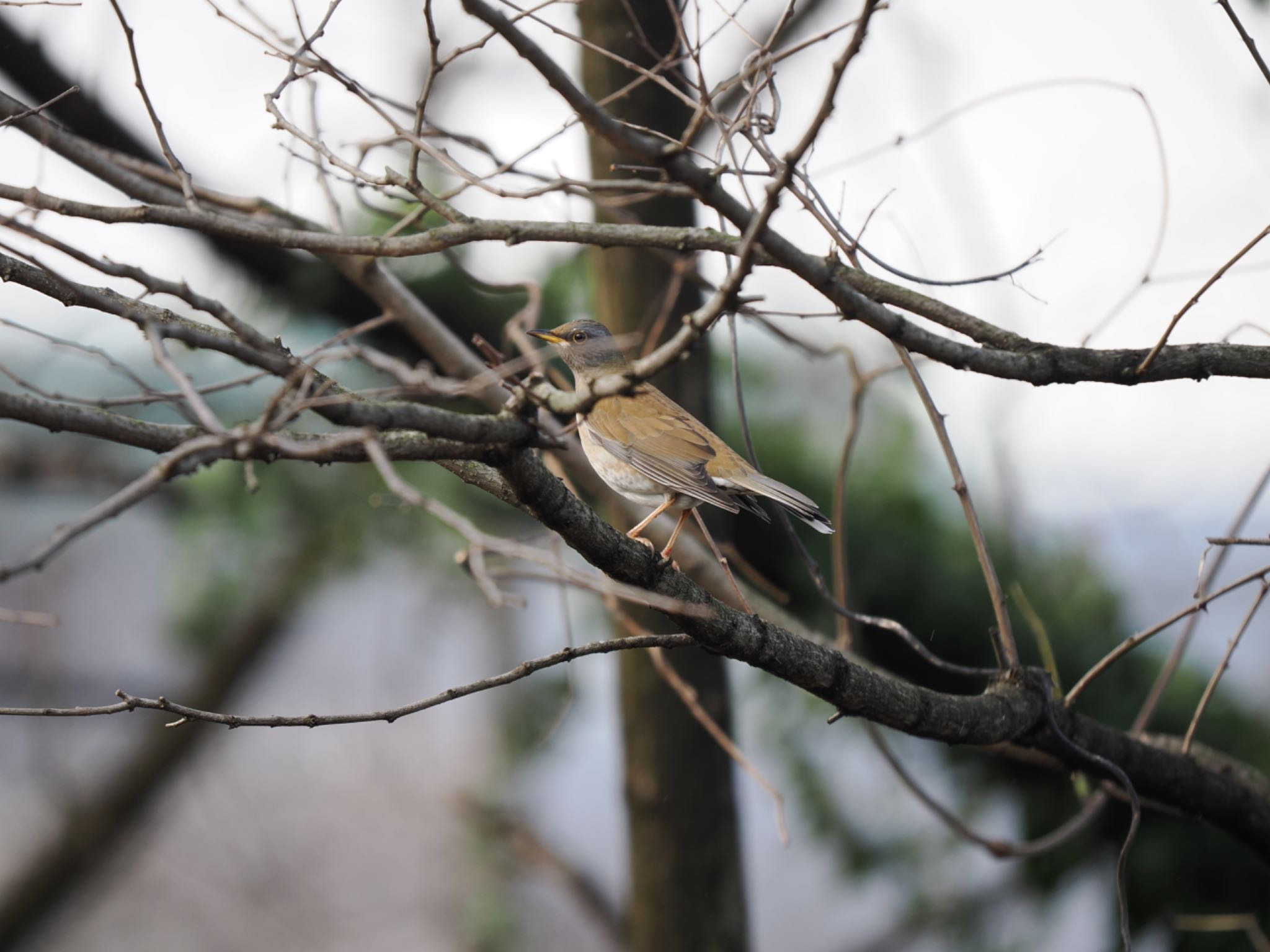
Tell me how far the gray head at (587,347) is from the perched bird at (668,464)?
12cm

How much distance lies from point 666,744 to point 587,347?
1372 mm

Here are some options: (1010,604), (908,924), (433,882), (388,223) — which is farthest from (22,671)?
(1010,604)

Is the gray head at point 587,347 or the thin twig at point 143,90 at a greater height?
the gray head at point 587,347

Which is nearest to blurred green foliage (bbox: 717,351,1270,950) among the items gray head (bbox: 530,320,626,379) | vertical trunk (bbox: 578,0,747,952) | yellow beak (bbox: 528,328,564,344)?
vertical trunk (bbox: 578,0,747,952)

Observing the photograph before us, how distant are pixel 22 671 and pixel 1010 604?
5.79 meters

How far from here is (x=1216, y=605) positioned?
14.5 ft

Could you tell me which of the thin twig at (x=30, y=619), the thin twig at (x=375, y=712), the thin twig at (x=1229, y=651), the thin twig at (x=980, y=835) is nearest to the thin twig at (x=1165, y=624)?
the thin twig at (x=1229, y=651)

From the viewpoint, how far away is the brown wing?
2.02 metres

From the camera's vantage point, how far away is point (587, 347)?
8.79ft

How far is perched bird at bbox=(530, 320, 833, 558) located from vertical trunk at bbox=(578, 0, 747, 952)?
73 cm

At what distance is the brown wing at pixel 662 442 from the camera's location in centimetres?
202

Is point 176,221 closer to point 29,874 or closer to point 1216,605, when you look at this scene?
point 1216,605

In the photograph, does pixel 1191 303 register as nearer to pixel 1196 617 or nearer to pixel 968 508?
pixel 968 508

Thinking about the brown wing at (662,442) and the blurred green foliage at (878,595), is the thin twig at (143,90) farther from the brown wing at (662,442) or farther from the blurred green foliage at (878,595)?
the blurred green foliage at (878,595)
